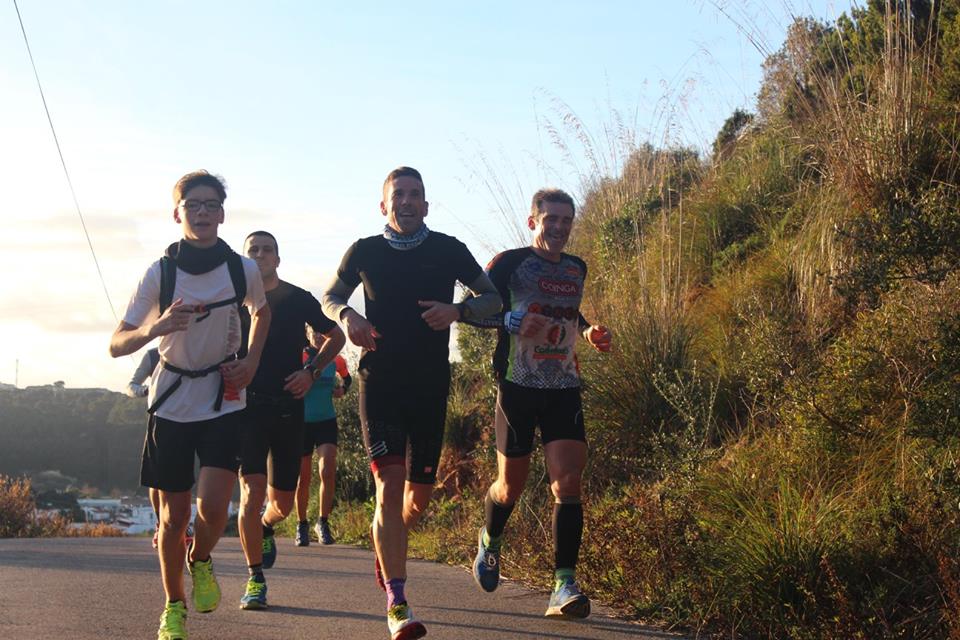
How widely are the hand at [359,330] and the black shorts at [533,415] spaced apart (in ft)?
3.60

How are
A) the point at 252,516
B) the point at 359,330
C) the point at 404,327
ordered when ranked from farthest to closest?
1. the point at 252,516
2. the point at 404,327
3. the point at 359,330

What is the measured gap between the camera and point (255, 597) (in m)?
7.73

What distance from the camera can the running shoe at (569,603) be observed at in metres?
6.40

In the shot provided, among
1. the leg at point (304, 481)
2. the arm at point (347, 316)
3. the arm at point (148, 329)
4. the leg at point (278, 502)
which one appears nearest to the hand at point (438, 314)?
the arm at point (347, 316)

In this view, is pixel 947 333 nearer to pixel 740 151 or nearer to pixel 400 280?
pixel 400 280

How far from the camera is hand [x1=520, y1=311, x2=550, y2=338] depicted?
7.02 m

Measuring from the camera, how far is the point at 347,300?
6766 mm

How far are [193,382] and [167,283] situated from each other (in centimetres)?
50

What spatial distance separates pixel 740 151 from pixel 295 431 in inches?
310

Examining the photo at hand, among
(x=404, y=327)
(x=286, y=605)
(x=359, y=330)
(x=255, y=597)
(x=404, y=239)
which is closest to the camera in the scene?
(x=359, y=330)

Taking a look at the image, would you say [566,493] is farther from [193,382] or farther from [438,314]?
[193,382]

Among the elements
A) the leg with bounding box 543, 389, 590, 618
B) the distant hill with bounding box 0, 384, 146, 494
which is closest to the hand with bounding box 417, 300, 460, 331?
the leg with bounding box 543, 389, 590, 618

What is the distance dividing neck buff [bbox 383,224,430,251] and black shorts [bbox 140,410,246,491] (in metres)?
1.19

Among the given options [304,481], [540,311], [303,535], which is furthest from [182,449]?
[303,535]
